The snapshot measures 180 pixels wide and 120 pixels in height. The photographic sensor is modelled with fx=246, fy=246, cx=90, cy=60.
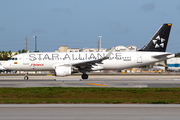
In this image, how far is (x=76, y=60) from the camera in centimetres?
3397

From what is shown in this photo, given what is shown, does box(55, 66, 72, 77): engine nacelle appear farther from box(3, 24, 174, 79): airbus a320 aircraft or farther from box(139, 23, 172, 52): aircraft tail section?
box(139, 23, 172, 52): aircraft tail section

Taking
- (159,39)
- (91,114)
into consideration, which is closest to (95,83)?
(159,39)

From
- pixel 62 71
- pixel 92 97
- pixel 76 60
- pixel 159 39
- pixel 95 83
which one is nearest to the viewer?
pixel 92 97

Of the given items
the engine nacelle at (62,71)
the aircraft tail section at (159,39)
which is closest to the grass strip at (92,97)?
the engine nacelle at (62,71)

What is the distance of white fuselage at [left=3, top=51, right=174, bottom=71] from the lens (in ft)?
112

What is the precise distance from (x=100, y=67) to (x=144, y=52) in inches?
263

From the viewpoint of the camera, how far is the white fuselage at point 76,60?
34.0 m

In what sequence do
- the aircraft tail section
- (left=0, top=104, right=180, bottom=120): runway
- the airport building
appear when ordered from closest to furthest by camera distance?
(left=0, top=104, right=180, bottom=120): runway, the aircraft tail section, the airport building

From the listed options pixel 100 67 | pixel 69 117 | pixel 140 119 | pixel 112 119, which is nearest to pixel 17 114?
pixel 69 117

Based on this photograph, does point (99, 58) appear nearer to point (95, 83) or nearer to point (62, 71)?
point (62, 71)

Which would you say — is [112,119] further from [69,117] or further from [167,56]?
[167,56]

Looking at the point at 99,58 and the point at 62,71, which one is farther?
the point at 99,58

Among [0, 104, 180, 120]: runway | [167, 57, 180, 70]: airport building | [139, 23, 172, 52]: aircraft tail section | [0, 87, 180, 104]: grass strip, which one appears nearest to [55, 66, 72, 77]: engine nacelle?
[139, 23, 172, 52]: aircraft tail section

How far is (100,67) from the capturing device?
33594 mm
